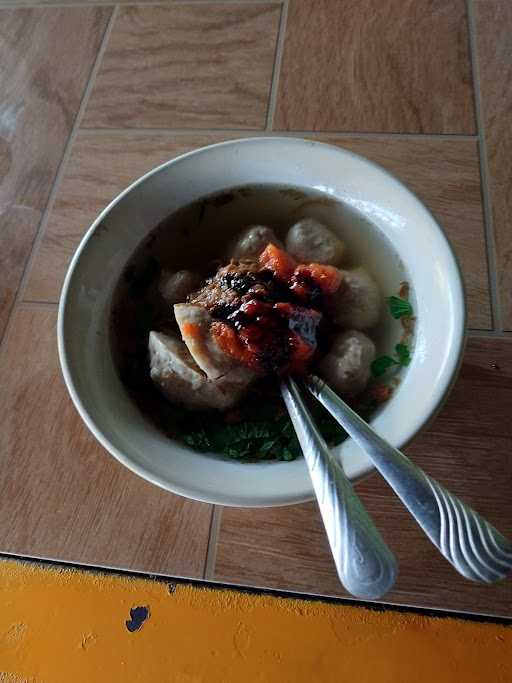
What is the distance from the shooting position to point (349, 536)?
32 centimetres

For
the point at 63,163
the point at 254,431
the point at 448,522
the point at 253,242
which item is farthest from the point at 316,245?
the point at 63,163

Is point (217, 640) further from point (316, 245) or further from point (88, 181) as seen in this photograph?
point (88, 181)

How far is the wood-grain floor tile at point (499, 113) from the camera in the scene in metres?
0.61

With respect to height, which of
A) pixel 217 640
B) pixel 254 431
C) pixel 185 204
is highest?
pixel 185 204

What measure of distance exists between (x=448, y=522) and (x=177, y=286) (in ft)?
1.03

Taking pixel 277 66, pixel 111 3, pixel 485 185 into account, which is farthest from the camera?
pixel 111 3

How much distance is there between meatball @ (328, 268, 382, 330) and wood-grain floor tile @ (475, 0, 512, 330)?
0.16 meters

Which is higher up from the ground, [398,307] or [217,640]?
[398,307]

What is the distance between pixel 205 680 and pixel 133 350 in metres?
0.28

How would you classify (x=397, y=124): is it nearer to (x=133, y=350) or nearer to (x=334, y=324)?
(x=334, y=324)

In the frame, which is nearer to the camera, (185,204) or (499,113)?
(185,204)

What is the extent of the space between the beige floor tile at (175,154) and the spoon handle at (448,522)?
0.27m

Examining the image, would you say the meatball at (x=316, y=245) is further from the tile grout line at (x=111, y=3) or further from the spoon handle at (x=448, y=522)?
the tile grout line at (x=111, y=3)

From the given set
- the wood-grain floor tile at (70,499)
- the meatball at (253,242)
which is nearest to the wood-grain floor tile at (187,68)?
the meatball at (253,242)
